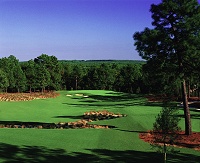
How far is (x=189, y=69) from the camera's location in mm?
23125

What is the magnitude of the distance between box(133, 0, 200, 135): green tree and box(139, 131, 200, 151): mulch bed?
782 mm

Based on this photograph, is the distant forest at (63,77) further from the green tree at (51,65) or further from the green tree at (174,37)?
the green tree at (174,37)

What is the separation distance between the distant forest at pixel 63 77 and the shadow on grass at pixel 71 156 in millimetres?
47943

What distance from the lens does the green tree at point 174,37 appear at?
21.8 metres

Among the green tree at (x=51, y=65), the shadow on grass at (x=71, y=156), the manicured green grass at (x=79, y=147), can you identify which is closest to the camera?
the shadow on grass at (x=71, y=156)

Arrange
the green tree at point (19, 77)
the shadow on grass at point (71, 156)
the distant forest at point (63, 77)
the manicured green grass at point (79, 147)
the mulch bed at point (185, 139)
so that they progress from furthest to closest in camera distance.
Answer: the green tree at point (19, 77) → the distant forest at point (63, 77) → the mulch bed at point (185, 139) → the manicured green grass at point (79, 147) → the shadow on grass at point (71, 156)

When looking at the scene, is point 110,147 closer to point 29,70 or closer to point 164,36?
point 164,36

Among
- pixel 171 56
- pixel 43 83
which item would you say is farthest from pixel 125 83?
pixel 171 56

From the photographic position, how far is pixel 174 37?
2297cm

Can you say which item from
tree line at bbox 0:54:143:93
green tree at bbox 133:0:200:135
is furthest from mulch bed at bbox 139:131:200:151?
tree line at bbox 0:54:143:93

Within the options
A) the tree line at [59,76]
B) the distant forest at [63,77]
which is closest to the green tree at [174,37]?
the distant forest at [63,77]

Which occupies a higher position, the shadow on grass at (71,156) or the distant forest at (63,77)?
the distant forest at (63,77)

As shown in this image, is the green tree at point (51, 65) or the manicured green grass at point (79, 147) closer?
the manicured green grass at point (79, 147)

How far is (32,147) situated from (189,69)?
14586mm
